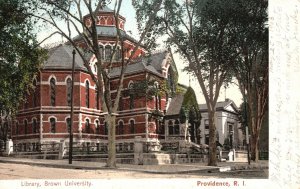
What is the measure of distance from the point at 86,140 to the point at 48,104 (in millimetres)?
2530

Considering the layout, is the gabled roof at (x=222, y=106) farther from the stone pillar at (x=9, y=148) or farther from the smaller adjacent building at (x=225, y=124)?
the stone pillar at (x=9, y=148)

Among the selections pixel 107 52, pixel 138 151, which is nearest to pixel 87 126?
pixel 138 151

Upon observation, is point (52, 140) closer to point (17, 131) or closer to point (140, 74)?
point (17, 131)

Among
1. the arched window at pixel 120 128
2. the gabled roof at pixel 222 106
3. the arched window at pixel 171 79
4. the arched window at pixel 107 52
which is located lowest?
the arched window at pixel 120 128

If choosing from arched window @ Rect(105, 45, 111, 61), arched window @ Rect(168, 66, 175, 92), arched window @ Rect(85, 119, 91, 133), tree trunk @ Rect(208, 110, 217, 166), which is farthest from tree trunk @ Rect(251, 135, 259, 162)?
arched window @ Rect(85, 119, 91, 133)

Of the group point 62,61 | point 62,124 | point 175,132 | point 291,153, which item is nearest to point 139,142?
point 175,132

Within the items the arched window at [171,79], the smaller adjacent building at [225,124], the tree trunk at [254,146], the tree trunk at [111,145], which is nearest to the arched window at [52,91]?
the arched window at [171,79]

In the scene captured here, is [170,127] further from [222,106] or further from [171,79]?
[171,79]

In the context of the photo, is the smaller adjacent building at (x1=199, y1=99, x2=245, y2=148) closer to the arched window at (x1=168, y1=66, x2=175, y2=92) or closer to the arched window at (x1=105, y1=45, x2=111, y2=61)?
the arched window at (x1=168, y1=66, x2=175, y2=92)

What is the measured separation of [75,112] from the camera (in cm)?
1670

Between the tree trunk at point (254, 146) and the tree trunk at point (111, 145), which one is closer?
the tree trunk at point (111, 145)

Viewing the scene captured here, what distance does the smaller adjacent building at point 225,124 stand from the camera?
13.1 metres

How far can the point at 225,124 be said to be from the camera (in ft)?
47.8

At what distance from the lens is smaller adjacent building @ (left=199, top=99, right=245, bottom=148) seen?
517 inches
